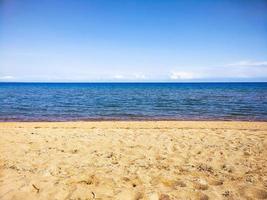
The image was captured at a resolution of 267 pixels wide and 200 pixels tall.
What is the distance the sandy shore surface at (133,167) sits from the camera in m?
4.61

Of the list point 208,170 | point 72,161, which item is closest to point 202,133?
point 208,170

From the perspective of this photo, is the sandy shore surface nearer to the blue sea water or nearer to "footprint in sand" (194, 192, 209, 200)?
"footprint in sand" (194, 192, 209, 200)

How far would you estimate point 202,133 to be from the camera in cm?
1010

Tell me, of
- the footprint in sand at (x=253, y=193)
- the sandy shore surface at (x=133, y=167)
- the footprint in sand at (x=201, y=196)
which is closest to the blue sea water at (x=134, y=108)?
the sandy shore surface at (x=133, y=167)

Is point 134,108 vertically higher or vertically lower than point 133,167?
lower

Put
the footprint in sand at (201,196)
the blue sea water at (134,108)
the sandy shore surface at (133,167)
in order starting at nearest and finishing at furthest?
the footprint in sand at (201,196) < the sandy shore surface at (133,167) < the blue sea water at (134,108)

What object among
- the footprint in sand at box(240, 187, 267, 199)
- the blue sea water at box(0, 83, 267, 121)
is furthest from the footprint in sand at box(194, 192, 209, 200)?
the blue sea water at box(0, 83, 267, 121)

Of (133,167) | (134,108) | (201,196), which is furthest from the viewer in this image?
(134,108)

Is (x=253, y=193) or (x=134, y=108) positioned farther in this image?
(x=134, y=108)

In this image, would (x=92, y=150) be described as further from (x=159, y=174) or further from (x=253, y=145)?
(x=253, y=145)

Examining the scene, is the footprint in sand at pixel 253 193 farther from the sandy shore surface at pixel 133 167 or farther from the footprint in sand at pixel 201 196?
the footprint in sand at pixel 201 196

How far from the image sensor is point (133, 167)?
586 cm

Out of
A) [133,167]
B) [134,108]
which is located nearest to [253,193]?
[133,167]

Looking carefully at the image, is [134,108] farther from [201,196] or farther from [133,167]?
[201,196]
